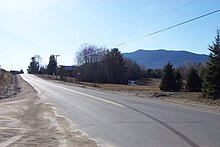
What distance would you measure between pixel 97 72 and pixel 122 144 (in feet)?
403

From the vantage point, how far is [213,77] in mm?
31047

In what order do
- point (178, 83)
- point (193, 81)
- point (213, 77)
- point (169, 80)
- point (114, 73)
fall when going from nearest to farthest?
point (213, 77)
point (193, 81)
point (169, 80)
point (178, 83)
point (114, 73)

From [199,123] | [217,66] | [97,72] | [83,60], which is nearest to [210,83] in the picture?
[217,66]

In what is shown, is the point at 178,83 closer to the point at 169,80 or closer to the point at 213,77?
the point at 169,80

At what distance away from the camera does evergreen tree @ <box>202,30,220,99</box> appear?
98.8ft

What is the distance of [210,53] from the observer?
3231cm

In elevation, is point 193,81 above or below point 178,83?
above

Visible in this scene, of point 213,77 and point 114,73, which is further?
point 114,73

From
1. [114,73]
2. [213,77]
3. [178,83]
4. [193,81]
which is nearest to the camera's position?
[213,77]

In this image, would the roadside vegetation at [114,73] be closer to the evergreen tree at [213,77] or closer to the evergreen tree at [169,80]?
the evergreen tree at [169,80]

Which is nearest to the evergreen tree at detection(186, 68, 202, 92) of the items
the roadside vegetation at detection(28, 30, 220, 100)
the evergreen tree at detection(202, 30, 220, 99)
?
the roadside vegetation at detection(28, 30, 220, 100)

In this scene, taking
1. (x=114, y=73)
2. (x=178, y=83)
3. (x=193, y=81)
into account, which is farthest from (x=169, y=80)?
(x=114, y=73)

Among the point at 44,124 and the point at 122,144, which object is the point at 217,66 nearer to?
the point at 44,124

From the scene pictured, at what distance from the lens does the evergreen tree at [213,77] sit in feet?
98.8
